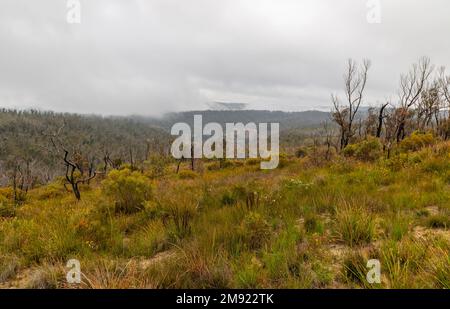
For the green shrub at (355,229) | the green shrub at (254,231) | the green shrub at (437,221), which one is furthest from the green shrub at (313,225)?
the green shrub at (437,221)

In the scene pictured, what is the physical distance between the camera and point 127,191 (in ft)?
25.5

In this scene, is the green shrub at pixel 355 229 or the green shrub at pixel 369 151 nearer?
the green shrub at pixel 355 229

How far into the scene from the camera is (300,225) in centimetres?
491

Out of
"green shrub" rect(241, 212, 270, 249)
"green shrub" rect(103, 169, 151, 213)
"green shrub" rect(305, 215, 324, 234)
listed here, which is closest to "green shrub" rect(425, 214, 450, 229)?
"green shrub" rect(305, 215, 324, 234)

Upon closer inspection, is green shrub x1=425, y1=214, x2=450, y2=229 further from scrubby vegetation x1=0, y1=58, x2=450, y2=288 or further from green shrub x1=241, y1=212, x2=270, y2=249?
green shrub x1=241, y1=212, x2=270, y2=249

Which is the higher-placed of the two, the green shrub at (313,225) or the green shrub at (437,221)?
the green shrub at (437,221)

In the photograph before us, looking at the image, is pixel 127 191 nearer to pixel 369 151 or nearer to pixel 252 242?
pixel 252 242

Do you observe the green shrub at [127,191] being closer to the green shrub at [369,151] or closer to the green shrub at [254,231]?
the green shrub at [254,231]

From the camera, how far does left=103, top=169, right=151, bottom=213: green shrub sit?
7.43 meters

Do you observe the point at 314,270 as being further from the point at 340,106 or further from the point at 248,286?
Result: the point at 340,106

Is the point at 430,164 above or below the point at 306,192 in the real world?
above

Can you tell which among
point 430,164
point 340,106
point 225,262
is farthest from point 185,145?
point 225,262

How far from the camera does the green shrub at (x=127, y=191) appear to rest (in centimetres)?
743
